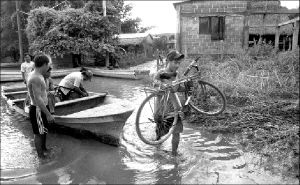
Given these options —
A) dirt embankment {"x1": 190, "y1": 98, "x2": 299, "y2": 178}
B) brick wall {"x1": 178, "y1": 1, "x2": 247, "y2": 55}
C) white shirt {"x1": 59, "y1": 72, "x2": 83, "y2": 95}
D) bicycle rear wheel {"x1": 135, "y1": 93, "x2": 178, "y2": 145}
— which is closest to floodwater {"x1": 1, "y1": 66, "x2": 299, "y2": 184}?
dirt embankment {"x1": 190, "y1": 98, "x2": 299, "y2": 178}

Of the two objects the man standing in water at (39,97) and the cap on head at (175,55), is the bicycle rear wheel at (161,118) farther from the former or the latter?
the man standing in water at (39,97)

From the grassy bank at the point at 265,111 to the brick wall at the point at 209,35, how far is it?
5.36m

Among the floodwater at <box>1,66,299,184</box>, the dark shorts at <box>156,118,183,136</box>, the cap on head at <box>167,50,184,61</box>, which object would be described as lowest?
the floodwater at <box>1,66,299,184</box>

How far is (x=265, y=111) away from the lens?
23.6 feet

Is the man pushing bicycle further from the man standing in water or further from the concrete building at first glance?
the concrete building

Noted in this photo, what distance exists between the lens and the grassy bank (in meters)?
5.27

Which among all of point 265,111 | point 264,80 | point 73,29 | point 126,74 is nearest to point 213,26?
point 126,74

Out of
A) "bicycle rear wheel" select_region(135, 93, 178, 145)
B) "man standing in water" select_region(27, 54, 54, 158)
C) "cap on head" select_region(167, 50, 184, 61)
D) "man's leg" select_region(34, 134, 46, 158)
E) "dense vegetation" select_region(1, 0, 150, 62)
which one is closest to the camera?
"man standing in water" select_region(27, 54, 54, 158)

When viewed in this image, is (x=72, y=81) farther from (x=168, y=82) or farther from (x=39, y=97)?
(x=168, y=82)

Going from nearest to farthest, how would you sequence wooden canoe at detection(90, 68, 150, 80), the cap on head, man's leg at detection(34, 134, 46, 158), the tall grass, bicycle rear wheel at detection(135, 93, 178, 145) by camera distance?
the cap on head → bicycle rear wheel at detection(135, 93, 178, 145) → man's leg at detection(34, 134, 46, 158) → the tall grass → wooden canoe at detection(90, 68, 150, 80)

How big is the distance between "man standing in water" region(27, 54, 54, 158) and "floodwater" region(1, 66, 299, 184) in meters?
0.64

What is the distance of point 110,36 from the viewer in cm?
2020

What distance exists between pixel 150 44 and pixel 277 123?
87.2 feet

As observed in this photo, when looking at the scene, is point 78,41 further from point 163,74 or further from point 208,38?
point 163,74
